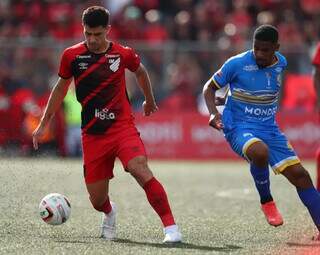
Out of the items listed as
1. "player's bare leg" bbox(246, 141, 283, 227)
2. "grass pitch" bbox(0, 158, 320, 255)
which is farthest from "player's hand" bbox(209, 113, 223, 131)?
"grass pitch" bbox(0, 158, 320, 255)

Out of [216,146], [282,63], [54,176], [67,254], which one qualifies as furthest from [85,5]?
[67,254]

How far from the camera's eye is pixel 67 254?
763cm

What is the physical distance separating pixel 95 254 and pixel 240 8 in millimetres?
15116

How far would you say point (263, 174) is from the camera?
29.1 ft

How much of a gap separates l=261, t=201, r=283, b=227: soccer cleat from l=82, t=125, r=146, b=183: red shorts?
51.7 inches

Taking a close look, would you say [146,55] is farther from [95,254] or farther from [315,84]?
[95,254]

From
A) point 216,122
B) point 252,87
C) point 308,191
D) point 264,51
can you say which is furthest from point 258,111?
point 308,191

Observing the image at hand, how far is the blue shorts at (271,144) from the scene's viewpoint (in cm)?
Answer: 864

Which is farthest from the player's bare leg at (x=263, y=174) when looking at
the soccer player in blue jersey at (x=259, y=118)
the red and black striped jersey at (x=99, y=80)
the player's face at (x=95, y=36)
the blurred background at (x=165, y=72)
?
the blurred background at (x=165, y=72)

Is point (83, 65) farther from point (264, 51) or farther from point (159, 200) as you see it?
point (264, 51)

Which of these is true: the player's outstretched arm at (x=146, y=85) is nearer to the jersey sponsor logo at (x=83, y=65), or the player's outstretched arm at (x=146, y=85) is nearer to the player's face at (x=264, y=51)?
the jersey sponsor logo at (x=83, y=65)

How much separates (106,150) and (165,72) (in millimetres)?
11830

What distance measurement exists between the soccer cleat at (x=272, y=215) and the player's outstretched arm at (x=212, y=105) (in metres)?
0.87

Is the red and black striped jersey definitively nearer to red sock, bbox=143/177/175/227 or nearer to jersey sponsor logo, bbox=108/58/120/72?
jersey sponsor logo, bbox=108/58/120/72
